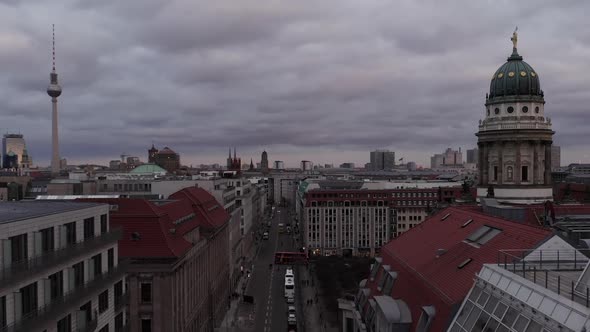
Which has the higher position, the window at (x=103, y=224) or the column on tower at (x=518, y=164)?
the column on tower at (x=518, y=164)

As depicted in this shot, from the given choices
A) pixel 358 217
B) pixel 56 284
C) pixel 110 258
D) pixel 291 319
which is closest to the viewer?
pixel 56 284

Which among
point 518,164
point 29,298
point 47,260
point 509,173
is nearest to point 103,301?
point 47,260

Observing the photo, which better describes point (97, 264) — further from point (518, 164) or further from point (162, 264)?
point (518, 164)

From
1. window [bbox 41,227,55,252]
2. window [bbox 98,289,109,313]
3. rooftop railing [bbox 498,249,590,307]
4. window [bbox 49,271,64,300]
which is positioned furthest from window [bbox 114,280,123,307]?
rooftop railing [bbox 498,249,590,307]

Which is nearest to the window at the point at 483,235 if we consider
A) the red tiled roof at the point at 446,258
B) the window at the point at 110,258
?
the red tiled roof at the point at 446,258

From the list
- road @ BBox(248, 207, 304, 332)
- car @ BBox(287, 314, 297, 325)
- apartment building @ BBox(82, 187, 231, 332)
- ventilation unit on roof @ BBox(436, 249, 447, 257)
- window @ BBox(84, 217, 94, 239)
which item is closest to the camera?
window @ BBox(84, 217, 94, 239)

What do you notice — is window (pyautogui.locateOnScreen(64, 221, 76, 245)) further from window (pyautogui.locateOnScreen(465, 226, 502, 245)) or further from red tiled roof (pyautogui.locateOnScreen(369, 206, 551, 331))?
window (pyautogui.locateOnScreen(465, 226, 502, 245))

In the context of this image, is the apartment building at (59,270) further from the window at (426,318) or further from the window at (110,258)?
the window at (426,318)

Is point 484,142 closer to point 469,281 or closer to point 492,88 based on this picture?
point 492,88
